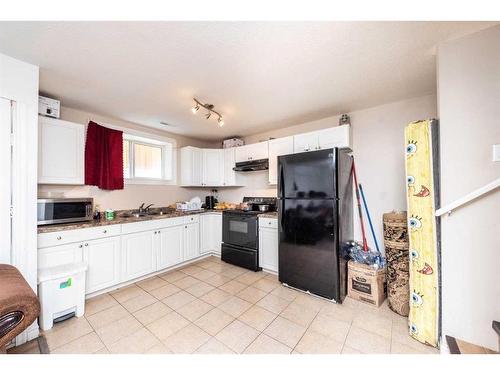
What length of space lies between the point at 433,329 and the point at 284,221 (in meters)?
1.51

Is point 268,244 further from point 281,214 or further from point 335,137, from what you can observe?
point 335,137

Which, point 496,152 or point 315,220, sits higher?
point 496,152

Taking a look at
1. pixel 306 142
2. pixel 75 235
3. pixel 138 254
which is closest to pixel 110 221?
pixel 75 235

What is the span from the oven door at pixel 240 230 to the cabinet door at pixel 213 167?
2.58 ft

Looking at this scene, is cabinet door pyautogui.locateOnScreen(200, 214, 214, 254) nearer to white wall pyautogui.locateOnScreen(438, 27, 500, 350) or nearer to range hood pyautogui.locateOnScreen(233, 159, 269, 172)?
range hood pyautogui.locateOnScreen(233, 159, 269, 172)

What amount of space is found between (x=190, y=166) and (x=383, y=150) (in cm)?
303

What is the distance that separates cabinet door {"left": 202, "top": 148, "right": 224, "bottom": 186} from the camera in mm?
3852

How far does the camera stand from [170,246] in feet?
9.73

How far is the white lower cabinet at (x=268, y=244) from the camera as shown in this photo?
284cm

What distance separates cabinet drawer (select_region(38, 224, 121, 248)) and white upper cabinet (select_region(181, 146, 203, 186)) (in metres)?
1.51

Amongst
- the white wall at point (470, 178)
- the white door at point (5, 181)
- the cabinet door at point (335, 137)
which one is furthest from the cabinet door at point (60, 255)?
the white wall at point (470, 178)

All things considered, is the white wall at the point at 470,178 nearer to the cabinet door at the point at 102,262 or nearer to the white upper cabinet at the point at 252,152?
the white upper cabinet at the point at 252,152

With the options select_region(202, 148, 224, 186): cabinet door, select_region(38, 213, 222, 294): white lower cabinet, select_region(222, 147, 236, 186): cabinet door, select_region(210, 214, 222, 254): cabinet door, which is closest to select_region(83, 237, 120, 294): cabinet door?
select_region(38, 213, 222, 294): white lower cabinet
